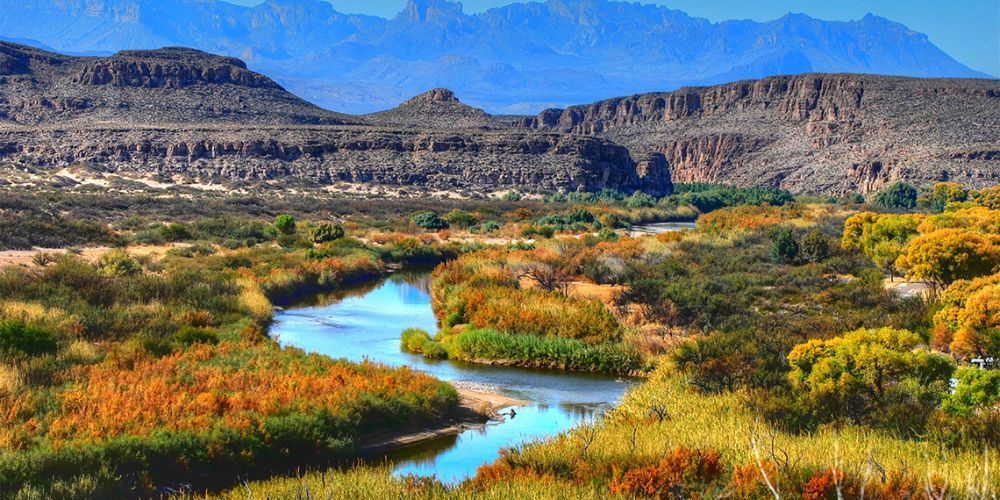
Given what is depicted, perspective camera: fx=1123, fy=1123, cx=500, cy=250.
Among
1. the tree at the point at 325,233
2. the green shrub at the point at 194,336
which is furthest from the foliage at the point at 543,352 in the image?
the tree at the point at 325,233

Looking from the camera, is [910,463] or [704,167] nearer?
[910,463]

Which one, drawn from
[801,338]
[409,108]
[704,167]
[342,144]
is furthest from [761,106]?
[801,338]

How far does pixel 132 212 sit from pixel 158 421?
153ft

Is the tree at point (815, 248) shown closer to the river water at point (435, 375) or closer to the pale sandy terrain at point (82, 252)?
the river water at point (435, 375)

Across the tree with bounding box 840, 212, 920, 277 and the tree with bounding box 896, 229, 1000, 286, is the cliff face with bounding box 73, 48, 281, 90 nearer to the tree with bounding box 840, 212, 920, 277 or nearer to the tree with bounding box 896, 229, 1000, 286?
the tree with bounding box 840, 212, 920, 277

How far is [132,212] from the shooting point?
60219 mm

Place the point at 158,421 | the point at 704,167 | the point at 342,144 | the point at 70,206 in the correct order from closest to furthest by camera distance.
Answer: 1. the point at 158,421
2. the point at 70,206
3. the point at 342,144
4. the point at 704,167

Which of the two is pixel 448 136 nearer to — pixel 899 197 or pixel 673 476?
pixel 899 197

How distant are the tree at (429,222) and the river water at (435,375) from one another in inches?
836

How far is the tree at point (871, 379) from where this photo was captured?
16.4 meters

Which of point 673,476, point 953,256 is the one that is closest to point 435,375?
point 673,476

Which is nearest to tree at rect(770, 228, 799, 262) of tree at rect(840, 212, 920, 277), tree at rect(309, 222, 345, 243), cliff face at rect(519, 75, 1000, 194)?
tree at rect(840, 212, 920, 277)

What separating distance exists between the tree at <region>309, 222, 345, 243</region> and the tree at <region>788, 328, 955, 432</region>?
112ft

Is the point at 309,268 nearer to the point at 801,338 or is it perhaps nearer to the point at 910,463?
the point at 801,338
